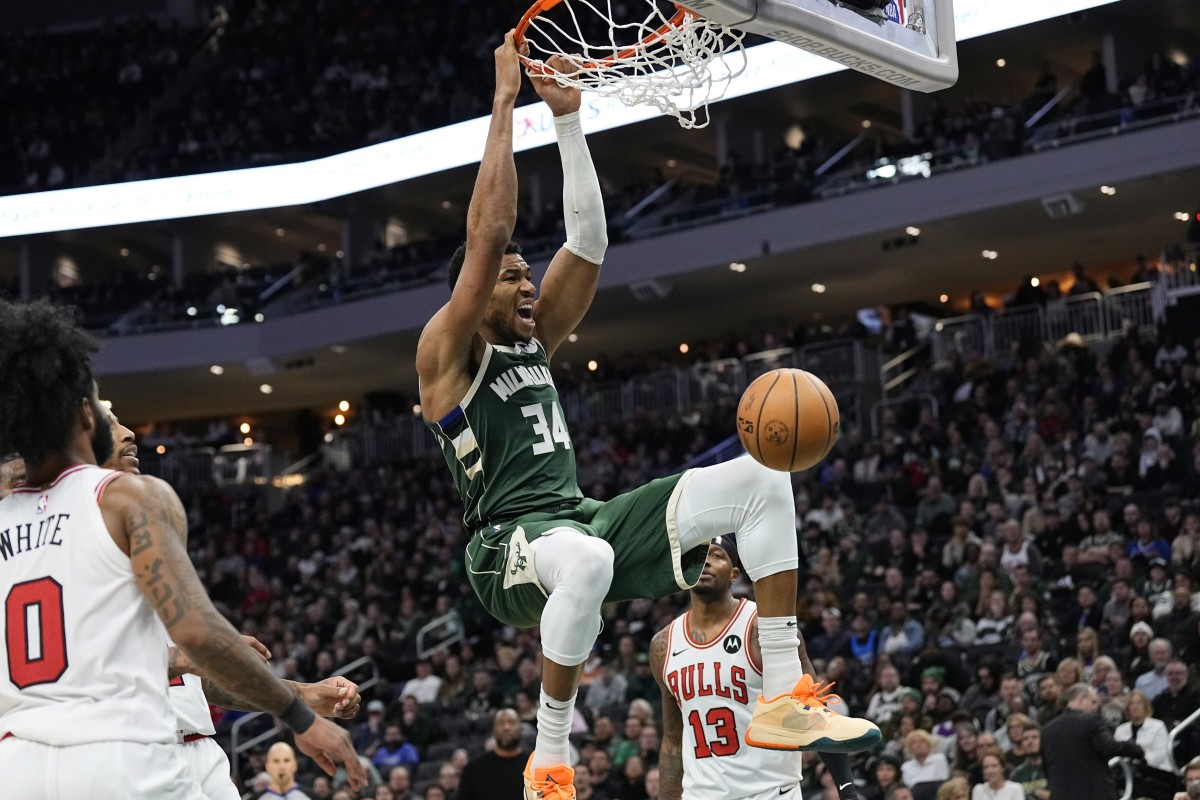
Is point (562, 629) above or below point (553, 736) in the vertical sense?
above

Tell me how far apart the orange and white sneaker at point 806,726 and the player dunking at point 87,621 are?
6.39ft

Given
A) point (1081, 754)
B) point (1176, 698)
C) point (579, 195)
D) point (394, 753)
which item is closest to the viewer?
point (579, 195)

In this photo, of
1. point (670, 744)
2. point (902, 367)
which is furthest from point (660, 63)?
point (902, 367)

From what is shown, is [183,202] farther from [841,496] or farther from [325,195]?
→ [841,496]

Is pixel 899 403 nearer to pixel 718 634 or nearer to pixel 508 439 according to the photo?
pixel 718 634


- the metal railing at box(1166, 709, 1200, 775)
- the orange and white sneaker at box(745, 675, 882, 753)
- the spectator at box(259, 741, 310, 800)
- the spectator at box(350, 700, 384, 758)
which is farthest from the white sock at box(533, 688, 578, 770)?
the spectator at box(350, 700, 384, 758)

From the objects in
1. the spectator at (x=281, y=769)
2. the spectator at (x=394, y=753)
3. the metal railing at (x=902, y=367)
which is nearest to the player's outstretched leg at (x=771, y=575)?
the spectator at (x=281, y=769)

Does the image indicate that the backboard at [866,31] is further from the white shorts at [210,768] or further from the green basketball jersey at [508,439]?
the white shorts at [210,768]

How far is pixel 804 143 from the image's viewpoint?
26.9 meters

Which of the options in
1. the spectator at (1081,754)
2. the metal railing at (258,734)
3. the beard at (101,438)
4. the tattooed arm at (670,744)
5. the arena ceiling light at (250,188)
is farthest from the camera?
the arena ceiling light at (250,188)

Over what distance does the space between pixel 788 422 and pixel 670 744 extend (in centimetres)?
283

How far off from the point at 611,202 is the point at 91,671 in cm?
2479

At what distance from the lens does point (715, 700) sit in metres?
7.32

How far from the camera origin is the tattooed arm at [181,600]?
384 cm
